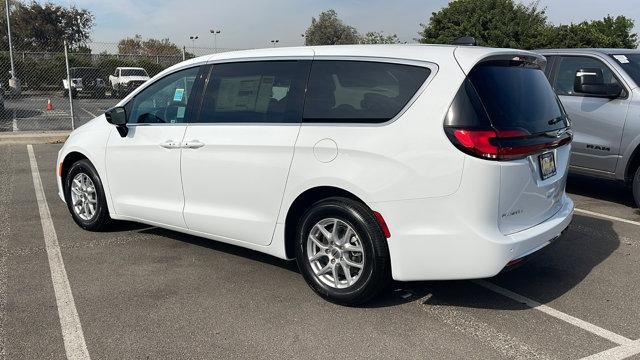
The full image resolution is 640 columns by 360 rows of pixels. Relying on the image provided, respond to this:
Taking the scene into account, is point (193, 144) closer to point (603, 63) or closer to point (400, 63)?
point (400, 63)

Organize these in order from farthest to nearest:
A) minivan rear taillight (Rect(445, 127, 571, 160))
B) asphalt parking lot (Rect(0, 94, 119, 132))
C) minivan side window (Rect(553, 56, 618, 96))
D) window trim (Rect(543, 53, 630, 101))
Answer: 1. asphalt parking lot (Rect(0, 94, 119, 132))
2. minivan side window (Rect(553, 56, 618, 96))
3. window trim (Rect(543, 53, 630, 101))
4. minivan rear taillight (Rect(445, 127, 571, 160))

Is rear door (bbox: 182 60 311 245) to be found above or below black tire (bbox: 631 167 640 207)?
above

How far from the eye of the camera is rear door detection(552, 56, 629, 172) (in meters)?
6.21

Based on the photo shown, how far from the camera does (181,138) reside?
4363 millimetres

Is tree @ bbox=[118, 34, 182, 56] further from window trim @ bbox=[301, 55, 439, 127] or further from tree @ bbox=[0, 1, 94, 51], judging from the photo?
window trim @ bbox=[301, 55, 439, 127]

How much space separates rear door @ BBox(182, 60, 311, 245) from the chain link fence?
46.0 feet

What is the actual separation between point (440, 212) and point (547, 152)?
0.92 meters

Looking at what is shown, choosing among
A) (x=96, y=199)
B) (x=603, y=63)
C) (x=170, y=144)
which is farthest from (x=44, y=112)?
(x=603, y=63)

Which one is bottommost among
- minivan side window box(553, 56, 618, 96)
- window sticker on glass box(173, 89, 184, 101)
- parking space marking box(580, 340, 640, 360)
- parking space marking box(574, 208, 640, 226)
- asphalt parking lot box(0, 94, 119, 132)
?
parking space marking box(574, 208, 640, 226)

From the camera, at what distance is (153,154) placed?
180 inches

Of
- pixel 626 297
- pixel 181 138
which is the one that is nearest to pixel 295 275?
pixel 181 138

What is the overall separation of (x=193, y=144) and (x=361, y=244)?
64.4 inches

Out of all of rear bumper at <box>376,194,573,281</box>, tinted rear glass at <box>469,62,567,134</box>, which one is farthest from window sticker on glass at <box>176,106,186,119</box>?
tinted rear glass at <box>469,62,567,134</box>

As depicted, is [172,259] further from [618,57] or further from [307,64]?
[618,57]
